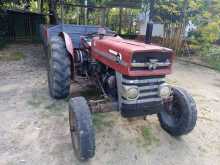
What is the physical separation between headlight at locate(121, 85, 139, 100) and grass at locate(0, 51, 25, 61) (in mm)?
5427

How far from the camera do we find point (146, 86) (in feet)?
9.10

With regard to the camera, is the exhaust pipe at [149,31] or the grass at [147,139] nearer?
the exhaust pipe at [149,31]

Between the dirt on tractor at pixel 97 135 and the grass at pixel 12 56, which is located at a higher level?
the grass at pixel 12 56

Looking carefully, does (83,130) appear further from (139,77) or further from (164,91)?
(164,91)

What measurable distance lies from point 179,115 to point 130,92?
957mm

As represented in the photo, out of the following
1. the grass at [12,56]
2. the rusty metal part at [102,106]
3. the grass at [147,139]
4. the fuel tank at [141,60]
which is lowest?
the grass at [147,139]

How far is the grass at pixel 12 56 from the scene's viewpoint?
723 cm

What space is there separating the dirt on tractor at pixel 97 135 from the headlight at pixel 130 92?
0.75m

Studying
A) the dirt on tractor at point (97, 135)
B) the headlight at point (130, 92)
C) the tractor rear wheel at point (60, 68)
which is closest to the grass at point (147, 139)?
the dirt on tractor at point (97, 135)

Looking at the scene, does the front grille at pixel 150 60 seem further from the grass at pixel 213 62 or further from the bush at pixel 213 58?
the bush at pixel 213 58

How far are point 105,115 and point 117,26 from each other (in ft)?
27.2

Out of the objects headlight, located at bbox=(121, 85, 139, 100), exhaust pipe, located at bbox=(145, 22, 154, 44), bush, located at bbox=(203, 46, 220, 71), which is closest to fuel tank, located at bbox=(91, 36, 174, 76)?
headlight, located at bbox=(121, 85, 139, 100)

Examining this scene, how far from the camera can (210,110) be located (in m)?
4.40

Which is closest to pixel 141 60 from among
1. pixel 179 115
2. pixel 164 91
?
pixel 164 91
